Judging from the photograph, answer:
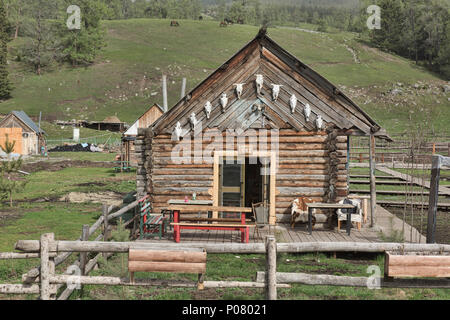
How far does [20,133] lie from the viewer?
4072 cm

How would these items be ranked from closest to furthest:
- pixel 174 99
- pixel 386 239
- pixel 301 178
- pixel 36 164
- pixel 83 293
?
pixel 83 293 < pixel 386 239 < pixel 301 178 < pixel 36 164 < pixel 174 99

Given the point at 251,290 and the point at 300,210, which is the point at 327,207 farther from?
the point at 251,290

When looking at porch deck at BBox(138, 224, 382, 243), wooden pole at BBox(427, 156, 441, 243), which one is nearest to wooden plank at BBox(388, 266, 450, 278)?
wooden pole at BBox(427, 156, 441, 243)

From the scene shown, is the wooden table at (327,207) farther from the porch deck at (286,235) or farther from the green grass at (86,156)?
the green grass at (86,156)

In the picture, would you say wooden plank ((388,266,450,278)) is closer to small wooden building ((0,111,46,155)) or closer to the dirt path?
the dirt path

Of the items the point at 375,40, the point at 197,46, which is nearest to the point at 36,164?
the point at 197,46

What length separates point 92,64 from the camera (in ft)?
263

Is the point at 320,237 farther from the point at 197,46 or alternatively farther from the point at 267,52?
the point at 197,46

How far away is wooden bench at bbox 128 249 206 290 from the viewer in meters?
6.37

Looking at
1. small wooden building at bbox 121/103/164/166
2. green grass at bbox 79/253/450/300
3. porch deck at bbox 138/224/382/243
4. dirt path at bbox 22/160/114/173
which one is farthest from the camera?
small wooden building at bbox 121/103/164/166

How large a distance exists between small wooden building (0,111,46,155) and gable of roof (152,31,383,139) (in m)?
33.1

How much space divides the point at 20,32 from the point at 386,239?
106055 mm

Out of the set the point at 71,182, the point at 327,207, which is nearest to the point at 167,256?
the point at 327,207

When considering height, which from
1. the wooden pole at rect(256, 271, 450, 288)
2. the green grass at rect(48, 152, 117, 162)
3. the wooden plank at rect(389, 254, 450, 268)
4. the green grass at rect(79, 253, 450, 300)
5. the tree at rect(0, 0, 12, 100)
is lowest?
the green grass at rect(79, 253, 450, 300)
